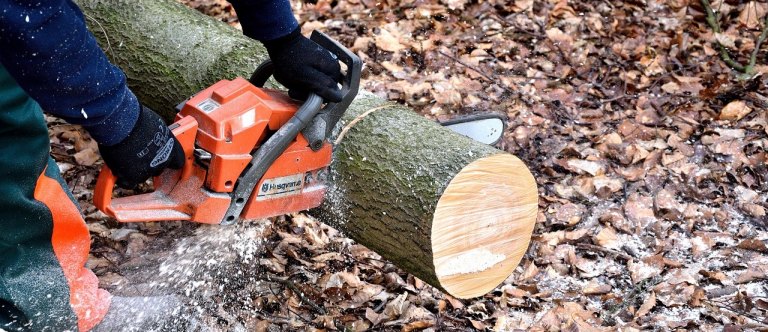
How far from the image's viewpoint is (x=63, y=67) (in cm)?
217

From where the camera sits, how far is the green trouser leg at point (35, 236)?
2.51m

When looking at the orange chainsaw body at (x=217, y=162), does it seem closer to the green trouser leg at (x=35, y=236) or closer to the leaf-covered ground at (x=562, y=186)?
the green trouser leg at (x=35, y=236)

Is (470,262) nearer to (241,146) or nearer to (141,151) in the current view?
(241,146)

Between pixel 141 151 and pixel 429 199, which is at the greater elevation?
pixel 141 151

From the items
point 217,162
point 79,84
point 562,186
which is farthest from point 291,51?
point 562,186

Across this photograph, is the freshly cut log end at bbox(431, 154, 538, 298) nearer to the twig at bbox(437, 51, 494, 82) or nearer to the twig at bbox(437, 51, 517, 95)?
the twig at bbox(437, 51, 517, 95)

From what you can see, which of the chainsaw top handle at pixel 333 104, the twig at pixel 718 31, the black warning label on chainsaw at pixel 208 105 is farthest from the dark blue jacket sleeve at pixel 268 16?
the twig at pixel 718 31

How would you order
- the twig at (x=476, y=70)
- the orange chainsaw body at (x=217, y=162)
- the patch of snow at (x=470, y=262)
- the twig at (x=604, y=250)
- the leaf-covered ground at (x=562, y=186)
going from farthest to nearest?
the twig at (x=476, y=70) → the twig at (x=604, y=250) → the leaf-covered ground at (x=562, y=186) → the patch of snow at (x=470, y=262) → the orange chainsaw body at (x=217, y=162)

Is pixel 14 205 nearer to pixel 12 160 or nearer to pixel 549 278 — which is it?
pixel 12 160

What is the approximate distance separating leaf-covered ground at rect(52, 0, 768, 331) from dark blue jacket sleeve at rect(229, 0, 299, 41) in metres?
1.01

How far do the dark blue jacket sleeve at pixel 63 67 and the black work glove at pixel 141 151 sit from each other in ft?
0.13

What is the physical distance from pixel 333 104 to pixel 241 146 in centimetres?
41

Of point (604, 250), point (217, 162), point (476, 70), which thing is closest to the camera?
point (217, 162)

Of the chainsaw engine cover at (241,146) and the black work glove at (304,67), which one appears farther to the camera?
the black work glove at (304,67)
